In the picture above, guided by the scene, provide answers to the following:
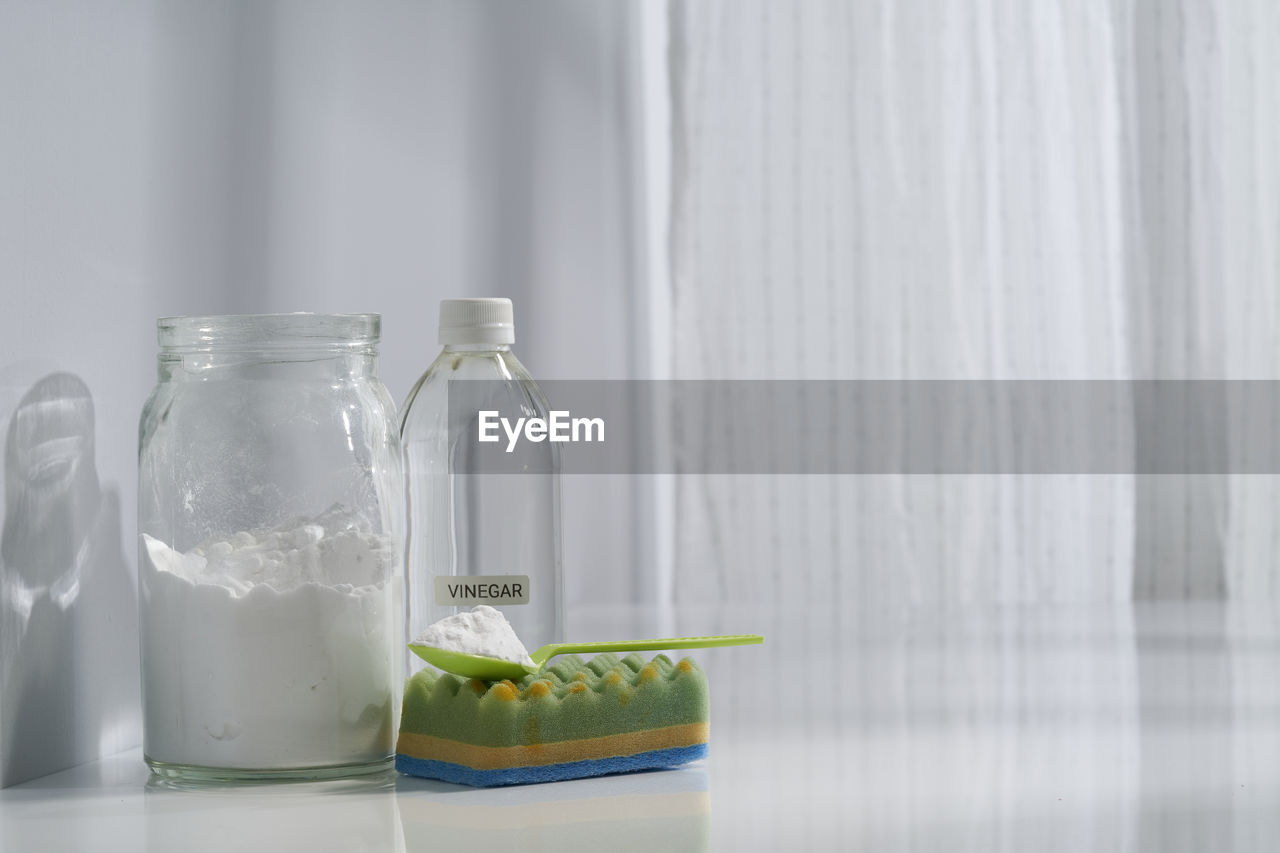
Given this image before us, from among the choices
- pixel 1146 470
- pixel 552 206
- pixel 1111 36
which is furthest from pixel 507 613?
pixel 1111 36

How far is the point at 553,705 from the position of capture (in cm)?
67

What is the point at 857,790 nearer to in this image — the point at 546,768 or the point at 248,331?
the point at 546,768

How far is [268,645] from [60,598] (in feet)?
0.46

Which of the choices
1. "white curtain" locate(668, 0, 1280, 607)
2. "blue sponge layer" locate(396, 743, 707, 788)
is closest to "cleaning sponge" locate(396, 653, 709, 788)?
"blue sponge layer" locate(396, 743, 707, 788)

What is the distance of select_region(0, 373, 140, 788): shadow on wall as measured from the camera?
2.20 ft

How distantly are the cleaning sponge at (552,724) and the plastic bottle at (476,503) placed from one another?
7 cm

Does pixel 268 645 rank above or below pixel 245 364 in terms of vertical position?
below

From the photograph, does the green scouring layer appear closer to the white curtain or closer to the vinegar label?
the vinegar label

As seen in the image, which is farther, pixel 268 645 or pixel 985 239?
pixel 985 239

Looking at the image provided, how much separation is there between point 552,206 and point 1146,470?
116cm

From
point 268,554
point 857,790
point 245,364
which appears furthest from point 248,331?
point 857,790

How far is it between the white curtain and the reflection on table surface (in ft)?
3.87

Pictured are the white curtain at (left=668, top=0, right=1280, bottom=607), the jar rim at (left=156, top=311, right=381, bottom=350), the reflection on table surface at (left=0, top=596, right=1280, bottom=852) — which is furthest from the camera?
the white curtain at (left=668, top=0, right=1280, bottom=607)

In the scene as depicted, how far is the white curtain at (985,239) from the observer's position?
2311 millimetres
